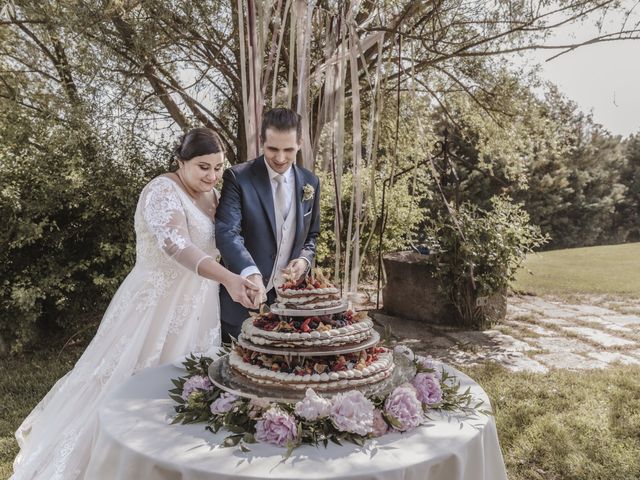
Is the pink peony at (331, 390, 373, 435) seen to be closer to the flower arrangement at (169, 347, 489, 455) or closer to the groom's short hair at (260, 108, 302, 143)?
the flower arrangement at (169, 347, 489, 455)

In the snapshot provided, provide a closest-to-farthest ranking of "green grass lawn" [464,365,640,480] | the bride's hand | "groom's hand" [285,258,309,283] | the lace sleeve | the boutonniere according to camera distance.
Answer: the bride's hand
the lace sleeve
"groom's hand" [285,258,309,283]
the boutonniere
"green grass lawn" [464,365,640,480]

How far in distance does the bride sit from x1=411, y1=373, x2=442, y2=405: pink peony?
1.03 metres

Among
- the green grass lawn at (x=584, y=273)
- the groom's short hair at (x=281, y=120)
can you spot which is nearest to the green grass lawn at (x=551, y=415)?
the groom's short hair at (x=281, y=120)

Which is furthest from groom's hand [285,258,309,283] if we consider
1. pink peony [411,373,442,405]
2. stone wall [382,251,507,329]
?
stone wall [382,251,507,329]

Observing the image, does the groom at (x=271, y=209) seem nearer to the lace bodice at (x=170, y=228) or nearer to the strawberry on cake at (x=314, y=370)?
the lace bodice at (x=170, y=228)

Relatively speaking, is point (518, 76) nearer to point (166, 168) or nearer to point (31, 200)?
point (166, 168)

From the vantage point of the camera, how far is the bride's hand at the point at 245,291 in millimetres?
1971

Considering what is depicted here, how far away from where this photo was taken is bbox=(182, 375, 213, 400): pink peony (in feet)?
6.06

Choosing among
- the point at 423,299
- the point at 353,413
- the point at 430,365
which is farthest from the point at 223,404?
the point at 423,299

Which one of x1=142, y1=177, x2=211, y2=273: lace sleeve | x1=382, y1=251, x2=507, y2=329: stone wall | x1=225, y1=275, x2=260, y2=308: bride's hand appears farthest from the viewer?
x1=382, y1=251, x2=507, y2=329: stone wall

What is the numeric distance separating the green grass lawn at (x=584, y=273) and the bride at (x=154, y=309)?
17.1 feet

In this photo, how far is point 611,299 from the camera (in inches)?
338

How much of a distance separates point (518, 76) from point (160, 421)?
24.3 feet

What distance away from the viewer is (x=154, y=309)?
8.77ft
